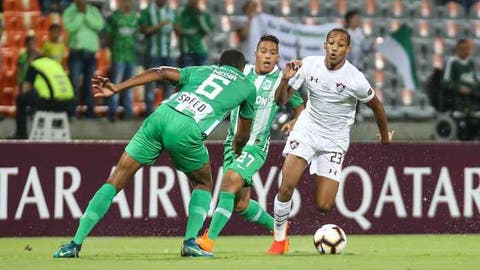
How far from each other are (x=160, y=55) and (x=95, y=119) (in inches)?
51.4

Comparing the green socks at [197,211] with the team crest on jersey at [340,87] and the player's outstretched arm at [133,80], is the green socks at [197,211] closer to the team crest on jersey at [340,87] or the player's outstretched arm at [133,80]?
the player's outstretched arm at [133,80]

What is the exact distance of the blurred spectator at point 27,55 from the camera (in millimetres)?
16797

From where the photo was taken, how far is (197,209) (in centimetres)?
1046

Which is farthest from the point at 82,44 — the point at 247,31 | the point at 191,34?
the point at 247,31

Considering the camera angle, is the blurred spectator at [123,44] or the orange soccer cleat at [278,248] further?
the blurred spectator at [123,44]

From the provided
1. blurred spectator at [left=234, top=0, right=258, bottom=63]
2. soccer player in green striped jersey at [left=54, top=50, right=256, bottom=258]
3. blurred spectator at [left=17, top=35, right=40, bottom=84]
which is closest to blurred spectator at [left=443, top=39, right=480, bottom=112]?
blurred spectator at [left=234, top=0, right=258, bottom=63]

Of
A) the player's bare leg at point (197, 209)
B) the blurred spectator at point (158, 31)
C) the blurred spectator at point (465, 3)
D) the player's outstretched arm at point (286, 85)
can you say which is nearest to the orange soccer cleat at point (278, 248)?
the player's bare leg at point (197, 209)

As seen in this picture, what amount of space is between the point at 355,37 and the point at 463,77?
5.70 feet

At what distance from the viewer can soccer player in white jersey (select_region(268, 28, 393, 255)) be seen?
36.6 feet

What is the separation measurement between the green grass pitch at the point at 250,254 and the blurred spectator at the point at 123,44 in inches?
154

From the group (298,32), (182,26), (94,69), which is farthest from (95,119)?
(298,32)

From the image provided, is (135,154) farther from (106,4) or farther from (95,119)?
(106,4)

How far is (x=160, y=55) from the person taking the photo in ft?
57.5

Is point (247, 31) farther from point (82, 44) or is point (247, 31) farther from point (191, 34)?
point (82, 44)
